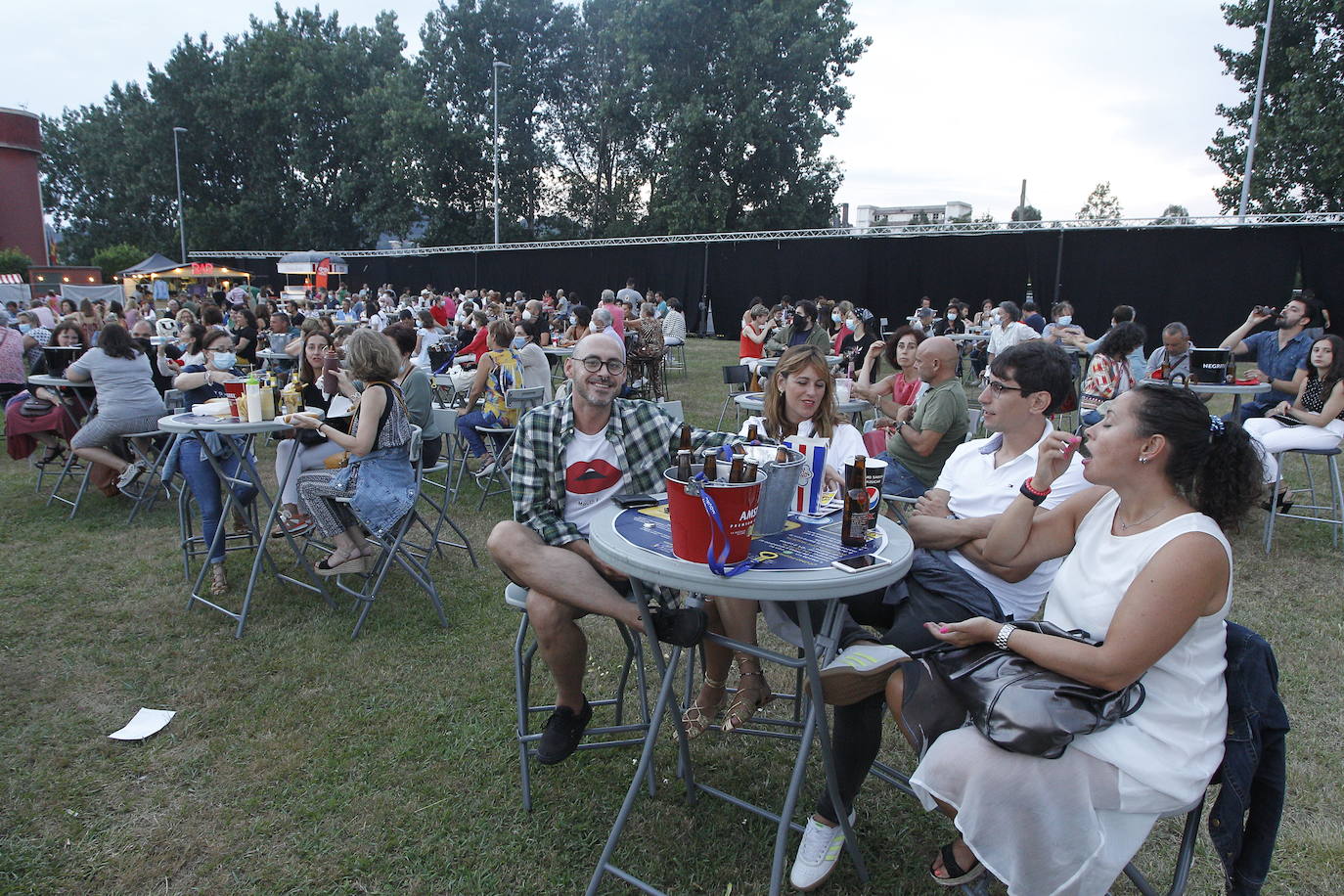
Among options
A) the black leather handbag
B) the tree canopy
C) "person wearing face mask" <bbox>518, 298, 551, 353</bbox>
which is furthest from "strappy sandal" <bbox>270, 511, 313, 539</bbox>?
the tree canopy

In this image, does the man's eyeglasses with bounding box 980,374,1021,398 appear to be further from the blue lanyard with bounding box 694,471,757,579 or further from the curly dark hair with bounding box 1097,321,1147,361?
the curly dark hair with bounding box 1097,321,1147,361

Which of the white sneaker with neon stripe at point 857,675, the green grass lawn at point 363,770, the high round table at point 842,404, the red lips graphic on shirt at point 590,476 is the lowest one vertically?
the green grass lawn at point 363,770

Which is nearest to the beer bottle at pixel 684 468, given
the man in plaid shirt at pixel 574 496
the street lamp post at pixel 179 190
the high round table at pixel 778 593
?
the high round table at pixel 778 593

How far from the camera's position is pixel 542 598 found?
2.49 metres

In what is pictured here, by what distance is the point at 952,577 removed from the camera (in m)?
2.38

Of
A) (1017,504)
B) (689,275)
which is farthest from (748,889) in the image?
(689,275)

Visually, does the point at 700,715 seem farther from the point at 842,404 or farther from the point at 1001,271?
the point at 1001,271

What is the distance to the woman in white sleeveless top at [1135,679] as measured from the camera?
1584 millimetres

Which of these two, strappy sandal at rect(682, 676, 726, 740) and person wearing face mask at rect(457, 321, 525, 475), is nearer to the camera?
strappy sandal at rect(682, 676, 726, 740)

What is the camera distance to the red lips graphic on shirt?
2.77m

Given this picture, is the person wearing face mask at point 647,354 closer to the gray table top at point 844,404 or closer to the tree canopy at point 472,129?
the gray table top at point 844,404

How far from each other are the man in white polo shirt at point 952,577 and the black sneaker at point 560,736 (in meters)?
0.81

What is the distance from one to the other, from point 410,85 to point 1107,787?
38.3m

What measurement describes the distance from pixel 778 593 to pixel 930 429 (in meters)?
2.52
